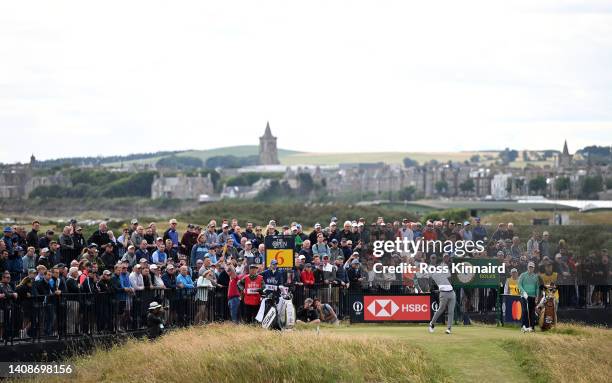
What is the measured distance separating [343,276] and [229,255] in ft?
9.56

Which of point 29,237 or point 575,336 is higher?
point 29,237

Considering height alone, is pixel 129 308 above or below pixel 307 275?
below

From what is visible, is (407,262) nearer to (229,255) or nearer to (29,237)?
(229,255)

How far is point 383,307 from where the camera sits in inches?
1268

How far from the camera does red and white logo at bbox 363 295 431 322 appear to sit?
32125 mm

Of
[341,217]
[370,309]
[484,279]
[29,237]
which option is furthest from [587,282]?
[341,217]

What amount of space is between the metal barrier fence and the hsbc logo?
255mm

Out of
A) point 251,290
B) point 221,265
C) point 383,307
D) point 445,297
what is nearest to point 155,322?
point 251,290

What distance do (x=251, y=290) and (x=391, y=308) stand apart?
399cm

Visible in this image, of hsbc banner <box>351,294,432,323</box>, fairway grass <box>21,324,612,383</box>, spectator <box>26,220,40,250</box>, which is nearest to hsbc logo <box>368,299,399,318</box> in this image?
hsbc banner <box>351,294,432,323</box>

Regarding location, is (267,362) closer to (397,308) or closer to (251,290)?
(251,290)

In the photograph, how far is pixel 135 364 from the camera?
27.2 meters

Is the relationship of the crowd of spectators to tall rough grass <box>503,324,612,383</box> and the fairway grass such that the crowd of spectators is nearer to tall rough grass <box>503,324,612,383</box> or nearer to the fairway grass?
the fairway grass

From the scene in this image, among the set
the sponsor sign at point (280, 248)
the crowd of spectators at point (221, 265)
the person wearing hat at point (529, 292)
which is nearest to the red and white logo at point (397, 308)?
the crowd of spectators at point (221, 265)
